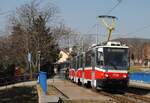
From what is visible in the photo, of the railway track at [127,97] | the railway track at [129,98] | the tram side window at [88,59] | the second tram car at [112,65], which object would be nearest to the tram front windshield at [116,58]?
the second tram car at [112,65]

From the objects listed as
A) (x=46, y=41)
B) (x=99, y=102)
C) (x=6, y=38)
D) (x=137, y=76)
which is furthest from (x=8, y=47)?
(x=99, y=102)

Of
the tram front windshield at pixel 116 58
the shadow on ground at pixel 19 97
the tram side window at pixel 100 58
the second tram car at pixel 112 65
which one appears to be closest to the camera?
the shadow on ground at pixel 19 97

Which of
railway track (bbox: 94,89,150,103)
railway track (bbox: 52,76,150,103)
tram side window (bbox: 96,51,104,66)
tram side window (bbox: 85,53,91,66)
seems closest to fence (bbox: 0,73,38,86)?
tram side window (bbox: 85,53,91,66)

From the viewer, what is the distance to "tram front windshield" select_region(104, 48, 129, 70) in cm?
2802

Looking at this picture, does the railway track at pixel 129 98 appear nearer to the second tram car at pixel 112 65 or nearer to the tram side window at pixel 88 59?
the second tram car at pixel 112 65

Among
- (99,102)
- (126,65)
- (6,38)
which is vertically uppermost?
(6,38)

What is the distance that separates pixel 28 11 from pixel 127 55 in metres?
45.5

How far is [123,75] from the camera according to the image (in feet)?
91.9

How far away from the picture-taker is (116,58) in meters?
28.2

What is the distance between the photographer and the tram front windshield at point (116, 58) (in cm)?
2802

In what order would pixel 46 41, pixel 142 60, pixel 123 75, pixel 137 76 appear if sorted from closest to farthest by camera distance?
pixel 123 75 < pixel 137 76 < pixel 46 41 < pixel 142 60

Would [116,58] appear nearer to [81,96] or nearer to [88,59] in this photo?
[81,96]

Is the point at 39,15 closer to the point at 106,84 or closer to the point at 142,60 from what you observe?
the point at 106,84

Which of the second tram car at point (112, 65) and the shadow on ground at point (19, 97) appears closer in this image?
the shadow on ground at point (19, 97)
